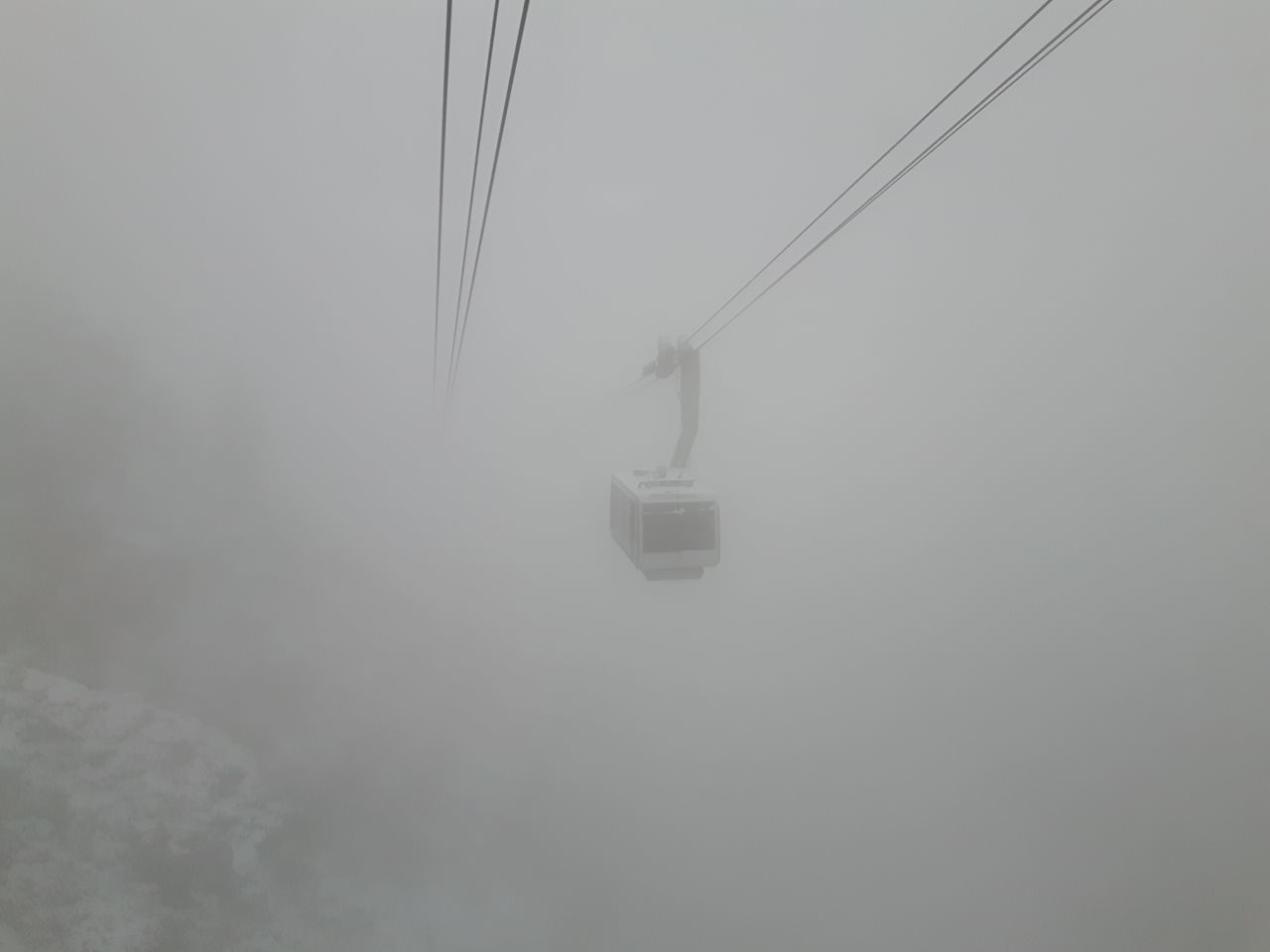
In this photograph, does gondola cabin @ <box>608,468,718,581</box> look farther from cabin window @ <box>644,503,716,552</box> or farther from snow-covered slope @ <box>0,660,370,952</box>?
snow-covered slope @ <box>0,660,370,952</box>

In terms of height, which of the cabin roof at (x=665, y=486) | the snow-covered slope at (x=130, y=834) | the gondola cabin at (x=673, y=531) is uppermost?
the cabin roof at (x=665, y=486)

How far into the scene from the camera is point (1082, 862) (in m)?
14.2

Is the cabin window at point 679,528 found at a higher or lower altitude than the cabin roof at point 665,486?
lower

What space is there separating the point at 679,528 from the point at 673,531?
7cm

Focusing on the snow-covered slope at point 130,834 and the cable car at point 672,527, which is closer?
the cable car at point 672,527

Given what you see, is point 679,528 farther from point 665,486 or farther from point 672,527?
point 665,486

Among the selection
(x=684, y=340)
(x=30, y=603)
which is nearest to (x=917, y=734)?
(x=684, y=340)

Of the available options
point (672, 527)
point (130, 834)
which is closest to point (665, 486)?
point (672, 527)

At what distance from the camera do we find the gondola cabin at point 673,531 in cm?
592

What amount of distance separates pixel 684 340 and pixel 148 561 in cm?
1110

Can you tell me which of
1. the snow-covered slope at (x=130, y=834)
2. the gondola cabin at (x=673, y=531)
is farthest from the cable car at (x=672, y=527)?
the snow-covered slope at (x=130, y=834)

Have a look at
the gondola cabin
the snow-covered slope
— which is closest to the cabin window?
the gondola cabin

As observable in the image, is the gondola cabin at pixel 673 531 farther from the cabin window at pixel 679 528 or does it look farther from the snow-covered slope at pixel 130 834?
the snow-covered slope at pixel 130 834

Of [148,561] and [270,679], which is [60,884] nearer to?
[270,679]
